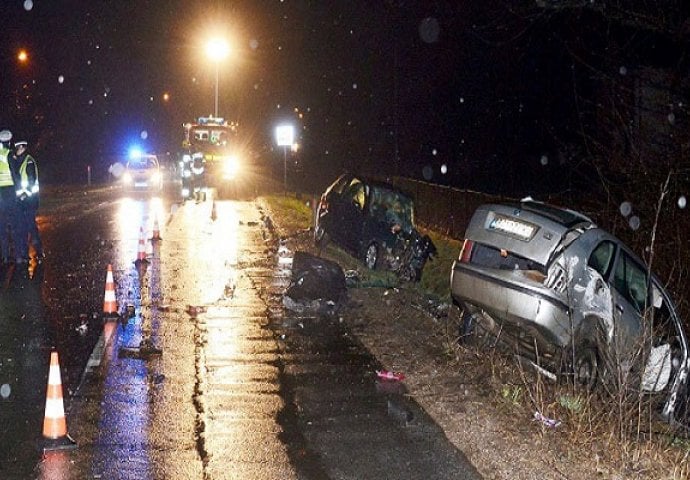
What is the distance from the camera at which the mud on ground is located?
6.82 metres

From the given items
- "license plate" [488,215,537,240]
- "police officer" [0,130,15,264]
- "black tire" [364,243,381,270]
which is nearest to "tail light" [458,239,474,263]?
"license plate" [488,215,537,240]

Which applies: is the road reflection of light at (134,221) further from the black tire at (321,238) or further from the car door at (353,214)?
the car door at (353,214)

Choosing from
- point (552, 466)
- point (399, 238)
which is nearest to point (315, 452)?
point (552, 466)

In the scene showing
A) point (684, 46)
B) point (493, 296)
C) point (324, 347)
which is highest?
point (684, 46)

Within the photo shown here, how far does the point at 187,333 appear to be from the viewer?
37.9ft

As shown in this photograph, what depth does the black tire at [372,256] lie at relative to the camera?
17531 mm

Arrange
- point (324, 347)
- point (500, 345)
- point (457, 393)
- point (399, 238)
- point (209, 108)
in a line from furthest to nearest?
point (209, 108)
point (399, 238)
point (324, 347)
point (500, 345)
point (457, 393)

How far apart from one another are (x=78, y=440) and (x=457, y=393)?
3.48 meters

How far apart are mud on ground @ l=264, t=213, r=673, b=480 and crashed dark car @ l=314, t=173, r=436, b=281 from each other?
3.03 meters

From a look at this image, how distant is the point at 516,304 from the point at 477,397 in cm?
117

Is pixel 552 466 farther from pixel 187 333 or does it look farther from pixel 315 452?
pixel 187 333

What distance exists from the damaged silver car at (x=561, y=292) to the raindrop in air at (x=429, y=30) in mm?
19772

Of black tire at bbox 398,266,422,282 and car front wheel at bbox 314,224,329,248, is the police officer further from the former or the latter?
black tire at bbox 398,266,422,282

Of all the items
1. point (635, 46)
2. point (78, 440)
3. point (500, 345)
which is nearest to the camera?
point (78, 440)
